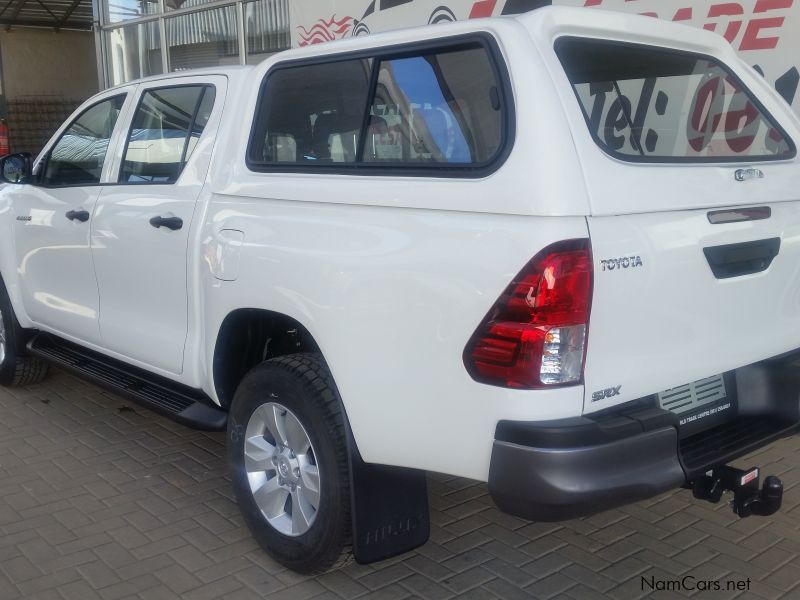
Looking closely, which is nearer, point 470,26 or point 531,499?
point 531,499

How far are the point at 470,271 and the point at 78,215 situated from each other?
261 centimetres

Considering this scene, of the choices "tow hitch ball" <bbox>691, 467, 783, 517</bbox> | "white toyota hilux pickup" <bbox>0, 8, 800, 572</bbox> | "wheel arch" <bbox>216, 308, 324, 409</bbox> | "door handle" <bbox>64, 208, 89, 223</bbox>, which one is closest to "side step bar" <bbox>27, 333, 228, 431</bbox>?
"white toyota hilux pickup" <bbox>0, 8, 800, 572</bbox>

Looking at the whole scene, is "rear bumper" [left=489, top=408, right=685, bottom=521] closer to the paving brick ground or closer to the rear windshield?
the paving brick ground

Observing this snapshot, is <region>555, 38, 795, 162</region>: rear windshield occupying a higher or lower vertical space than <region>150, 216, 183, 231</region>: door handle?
higher

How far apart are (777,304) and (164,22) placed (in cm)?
1077

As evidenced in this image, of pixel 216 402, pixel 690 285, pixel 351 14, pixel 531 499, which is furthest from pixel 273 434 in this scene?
pixel 351 14

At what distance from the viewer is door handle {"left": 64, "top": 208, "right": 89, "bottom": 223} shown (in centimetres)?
424

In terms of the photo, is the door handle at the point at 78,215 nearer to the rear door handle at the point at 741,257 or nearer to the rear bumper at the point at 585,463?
the rear bumper at the point at 585,463

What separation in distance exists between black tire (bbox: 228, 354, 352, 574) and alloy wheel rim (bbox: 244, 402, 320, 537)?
0.03 m

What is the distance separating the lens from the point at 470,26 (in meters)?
2.65

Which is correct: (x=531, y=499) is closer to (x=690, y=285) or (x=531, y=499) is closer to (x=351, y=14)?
(x=690, y=285)

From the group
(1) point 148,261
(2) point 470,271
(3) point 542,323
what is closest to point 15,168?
(1) point 148,261

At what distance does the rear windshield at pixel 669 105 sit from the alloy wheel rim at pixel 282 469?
1516 millimetres

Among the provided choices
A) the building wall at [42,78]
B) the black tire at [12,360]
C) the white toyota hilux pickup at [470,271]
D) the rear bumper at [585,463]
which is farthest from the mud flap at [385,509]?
the building wall at [42,78]
